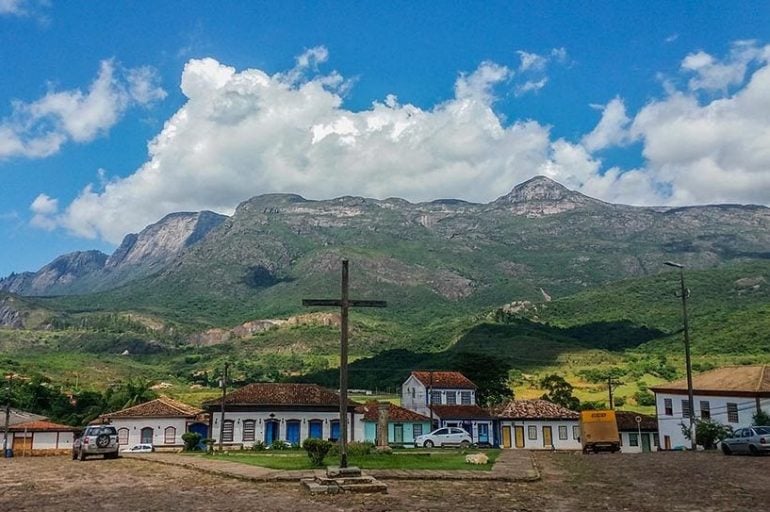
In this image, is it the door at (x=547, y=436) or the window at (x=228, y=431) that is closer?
the window at (x=228, y=431)

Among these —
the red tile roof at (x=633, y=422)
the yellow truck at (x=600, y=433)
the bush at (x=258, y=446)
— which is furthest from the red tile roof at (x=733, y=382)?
the bush at (x=258, y=446)

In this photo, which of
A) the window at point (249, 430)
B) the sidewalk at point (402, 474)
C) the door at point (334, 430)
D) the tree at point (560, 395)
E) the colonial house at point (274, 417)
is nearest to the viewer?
the sidewalk at point (402, 474)

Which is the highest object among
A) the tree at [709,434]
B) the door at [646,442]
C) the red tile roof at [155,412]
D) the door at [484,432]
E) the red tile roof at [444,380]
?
the red tile roof at [444,380]

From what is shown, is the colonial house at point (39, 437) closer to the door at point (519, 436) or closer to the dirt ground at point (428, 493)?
the door at point (519, 436)

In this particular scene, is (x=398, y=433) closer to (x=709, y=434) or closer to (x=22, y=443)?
(x=709, y=434)

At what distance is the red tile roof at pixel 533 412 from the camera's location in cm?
5781

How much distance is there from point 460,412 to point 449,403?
105 inches

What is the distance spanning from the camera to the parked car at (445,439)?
43.5 meters

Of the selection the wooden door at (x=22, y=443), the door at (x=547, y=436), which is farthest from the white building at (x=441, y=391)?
the wooden door at (x=22, y=443)

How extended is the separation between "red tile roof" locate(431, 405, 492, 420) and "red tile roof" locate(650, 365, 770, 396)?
636 inches

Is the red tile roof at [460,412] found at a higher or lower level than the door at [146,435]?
higher

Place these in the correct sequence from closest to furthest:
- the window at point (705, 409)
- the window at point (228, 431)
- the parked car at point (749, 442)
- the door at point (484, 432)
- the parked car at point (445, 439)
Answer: the parked car at point (749, 442) < the parked car at point (445, 439) < the window at point (705, 409) < the window at point (228, 431) < the door at point (484, 432)

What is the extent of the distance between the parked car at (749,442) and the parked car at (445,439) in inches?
785

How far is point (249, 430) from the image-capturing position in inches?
1972
